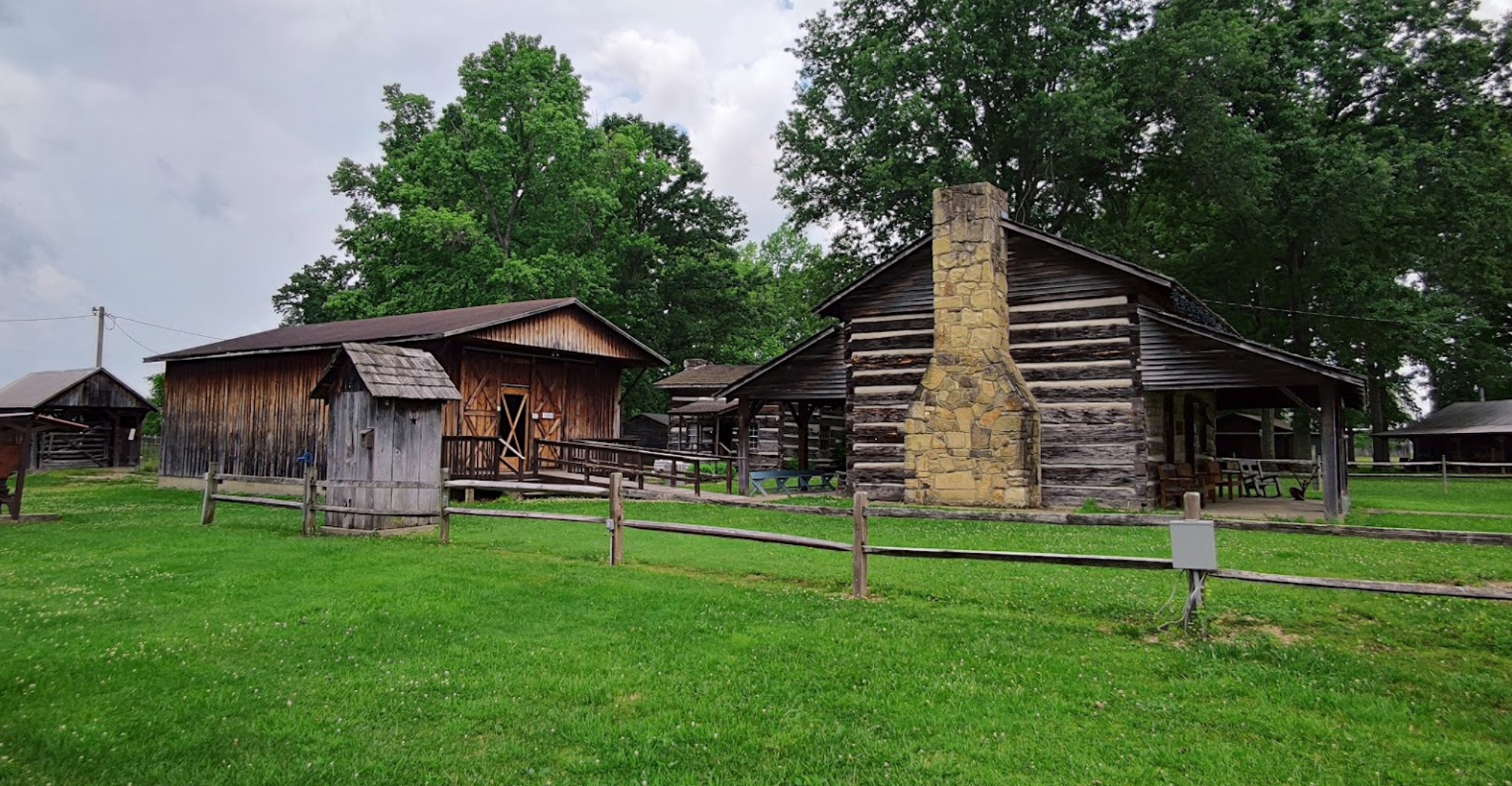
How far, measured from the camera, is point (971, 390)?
57.6 feet

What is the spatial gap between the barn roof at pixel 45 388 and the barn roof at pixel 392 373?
3169 centimetres

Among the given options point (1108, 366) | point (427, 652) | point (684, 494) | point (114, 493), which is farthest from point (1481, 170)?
point (114, 493)

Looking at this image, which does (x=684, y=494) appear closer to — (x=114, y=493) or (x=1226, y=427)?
(x=114, y=493)

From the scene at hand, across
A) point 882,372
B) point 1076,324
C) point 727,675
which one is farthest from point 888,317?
point 727,675

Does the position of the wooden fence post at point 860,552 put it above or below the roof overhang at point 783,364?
below

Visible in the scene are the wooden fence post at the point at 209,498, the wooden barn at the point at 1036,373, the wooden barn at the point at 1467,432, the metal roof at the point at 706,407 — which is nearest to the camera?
the wooden fence post at the point at 209,498

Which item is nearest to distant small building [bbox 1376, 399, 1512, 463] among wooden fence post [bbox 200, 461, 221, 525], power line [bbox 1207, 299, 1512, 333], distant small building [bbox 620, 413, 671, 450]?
power line [bbox 1207, 299, 1512, 333]

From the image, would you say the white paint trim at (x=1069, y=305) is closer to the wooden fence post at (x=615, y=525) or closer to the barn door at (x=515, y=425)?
the wooden fence post at (x=615, y=525)

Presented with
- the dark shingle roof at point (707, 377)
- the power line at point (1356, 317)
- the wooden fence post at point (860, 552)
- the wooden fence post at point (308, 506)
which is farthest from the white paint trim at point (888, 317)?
the power line at point (1356, 317)

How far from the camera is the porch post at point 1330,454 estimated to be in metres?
16.0

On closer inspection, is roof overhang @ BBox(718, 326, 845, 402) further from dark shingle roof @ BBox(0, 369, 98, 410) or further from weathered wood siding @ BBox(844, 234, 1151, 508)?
dark shingle roof @ BBox(0, 369, 98, 410)

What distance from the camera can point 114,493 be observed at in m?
23.0

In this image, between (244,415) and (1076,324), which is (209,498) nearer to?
(244,415)

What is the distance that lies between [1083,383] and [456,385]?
1532cm
